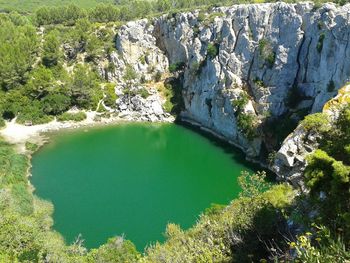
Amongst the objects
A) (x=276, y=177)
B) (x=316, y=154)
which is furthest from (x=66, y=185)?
(x=316, y=154)

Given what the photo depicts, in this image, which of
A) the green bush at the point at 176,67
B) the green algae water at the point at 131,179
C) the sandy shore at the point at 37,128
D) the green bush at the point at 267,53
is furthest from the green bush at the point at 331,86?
the green bush at the point at 176,67

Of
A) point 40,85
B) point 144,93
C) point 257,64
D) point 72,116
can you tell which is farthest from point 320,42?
point 40,85

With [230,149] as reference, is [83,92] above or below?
above

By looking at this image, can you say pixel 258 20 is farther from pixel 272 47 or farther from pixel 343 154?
pixel 343 154

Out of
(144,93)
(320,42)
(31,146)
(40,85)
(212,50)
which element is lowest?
(31,146)

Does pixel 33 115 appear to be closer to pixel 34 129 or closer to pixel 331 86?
pixel 34 129

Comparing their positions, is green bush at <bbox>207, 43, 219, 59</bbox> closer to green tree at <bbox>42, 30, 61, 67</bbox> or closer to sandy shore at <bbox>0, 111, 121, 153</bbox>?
sandy shore at <bbox>0, 111, 121, 153</bbox>

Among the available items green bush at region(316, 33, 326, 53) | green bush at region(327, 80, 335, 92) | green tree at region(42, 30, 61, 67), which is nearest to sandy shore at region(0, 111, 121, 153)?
green tree at region(42, 30, 61, 67)

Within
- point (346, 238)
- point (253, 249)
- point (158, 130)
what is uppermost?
point (346, 238)
